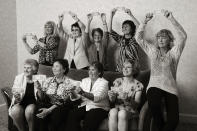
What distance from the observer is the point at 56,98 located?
3281 millimetres

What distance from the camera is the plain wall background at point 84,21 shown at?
406 centimetres

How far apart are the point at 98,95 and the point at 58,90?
434 millimetres

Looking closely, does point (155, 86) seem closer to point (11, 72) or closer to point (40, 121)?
point (40, 121)

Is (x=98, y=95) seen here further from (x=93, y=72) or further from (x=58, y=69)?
(x=58, y=69)

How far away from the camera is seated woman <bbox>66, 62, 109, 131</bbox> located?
9.98ft

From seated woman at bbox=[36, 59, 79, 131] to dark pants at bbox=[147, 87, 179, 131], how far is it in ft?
2.71

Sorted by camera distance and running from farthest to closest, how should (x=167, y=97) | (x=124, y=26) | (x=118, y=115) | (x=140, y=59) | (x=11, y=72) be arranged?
(x=11, y=72)
(x=140, y=59)
(x=124, y=26)
(x=167, y=97)
(x=118, y=115)

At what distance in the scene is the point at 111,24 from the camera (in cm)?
417

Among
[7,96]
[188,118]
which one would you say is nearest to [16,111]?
[7,96]

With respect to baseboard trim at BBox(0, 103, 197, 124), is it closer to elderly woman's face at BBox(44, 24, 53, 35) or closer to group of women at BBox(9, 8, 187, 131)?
group of women at BBox(9, 8, 187, 131)

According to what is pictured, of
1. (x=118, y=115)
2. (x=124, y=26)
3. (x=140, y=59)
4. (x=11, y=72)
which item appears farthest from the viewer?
(x=11, y=72)

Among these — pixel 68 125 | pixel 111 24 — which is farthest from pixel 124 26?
pixel 68 125

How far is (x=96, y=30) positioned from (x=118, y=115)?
55.7 inches

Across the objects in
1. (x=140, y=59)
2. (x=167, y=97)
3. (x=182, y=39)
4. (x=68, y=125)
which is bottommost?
(x=68, y=125)
